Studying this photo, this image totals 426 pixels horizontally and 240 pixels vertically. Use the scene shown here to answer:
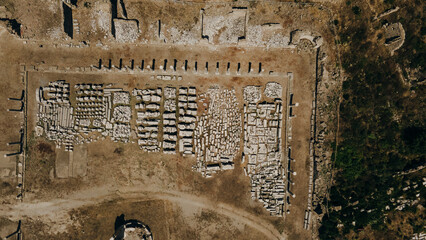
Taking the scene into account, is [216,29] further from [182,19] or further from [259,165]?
[259,165]

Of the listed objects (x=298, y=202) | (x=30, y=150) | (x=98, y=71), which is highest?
(x=98, y=71)

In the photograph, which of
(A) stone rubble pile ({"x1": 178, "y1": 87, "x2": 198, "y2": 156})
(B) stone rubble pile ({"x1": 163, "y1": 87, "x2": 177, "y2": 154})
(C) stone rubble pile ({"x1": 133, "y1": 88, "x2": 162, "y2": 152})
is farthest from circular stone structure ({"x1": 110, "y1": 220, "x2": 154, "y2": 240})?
(A) stone rubble pile ({"x1": 178, "y1": 87, "x2": 198, "y2": 156})

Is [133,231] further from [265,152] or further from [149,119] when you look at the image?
[265,152]

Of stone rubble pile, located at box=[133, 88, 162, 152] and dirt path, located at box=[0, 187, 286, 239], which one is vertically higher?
stone rubble pile, located at box=[133, 88, 162, 152]

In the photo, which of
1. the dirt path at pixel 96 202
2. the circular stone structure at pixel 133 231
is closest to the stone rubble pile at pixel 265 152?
the dirt path at pixel 96 202

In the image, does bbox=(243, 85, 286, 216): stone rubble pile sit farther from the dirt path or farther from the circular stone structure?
the circular stone structure

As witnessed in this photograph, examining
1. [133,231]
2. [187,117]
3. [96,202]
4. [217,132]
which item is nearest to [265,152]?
[217,132]

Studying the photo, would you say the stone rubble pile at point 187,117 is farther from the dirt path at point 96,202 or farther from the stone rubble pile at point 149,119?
the dirt path at point 96,202

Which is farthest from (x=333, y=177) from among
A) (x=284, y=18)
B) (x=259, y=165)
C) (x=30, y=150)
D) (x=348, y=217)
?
(x=30, y=150)
